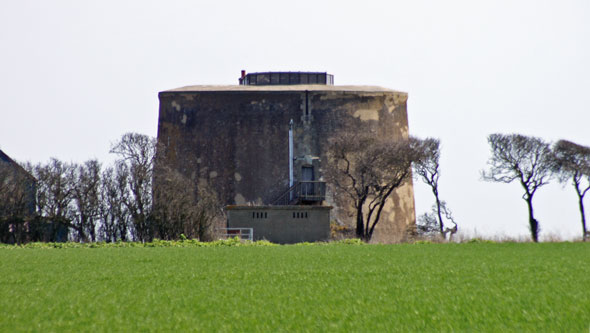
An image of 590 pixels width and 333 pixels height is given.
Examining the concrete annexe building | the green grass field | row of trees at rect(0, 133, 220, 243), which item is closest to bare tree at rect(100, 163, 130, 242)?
row of trees at rect(0, 133, 220, 243)

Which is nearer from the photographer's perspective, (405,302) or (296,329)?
(296,329)

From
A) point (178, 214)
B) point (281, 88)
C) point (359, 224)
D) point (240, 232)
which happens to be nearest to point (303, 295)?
point (240, 232)

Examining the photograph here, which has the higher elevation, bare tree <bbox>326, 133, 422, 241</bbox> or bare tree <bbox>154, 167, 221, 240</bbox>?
bare tree <bbox>326, 133, 422, 241</bbox>

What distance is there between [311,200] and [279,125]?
19.0 ft

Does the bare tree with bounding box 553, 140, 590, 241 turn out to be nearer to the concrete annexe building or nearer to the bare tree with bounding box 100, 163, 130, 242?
the concrete annexe building

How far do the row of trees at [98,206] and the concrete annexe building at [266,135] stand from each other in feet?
16.8

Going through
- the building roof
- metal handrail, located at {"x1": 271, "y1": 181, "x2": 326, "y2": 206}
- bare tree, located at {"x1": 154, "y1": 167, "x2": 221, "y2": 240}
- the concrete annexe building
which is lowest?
bare tree, located at {"x1": 154, "y1": 167, "x2": 221, "y2": 240}

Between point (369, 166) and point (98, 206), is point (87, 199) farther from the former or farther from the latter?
point (369, 166)

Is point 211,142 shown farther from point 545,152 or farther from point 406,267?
point 406,267

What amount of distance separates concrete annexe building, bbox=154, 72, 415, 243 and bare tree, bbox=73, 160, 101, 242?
628 cm

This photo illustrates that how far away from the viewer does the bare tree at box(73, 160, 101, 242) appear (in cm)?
3381

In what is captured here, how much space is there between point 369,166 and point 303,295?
24.9 metres

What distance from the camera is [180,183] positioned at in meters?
34.9

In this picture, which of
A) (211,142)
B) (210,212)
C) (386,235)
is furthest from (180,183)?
(386,235)
